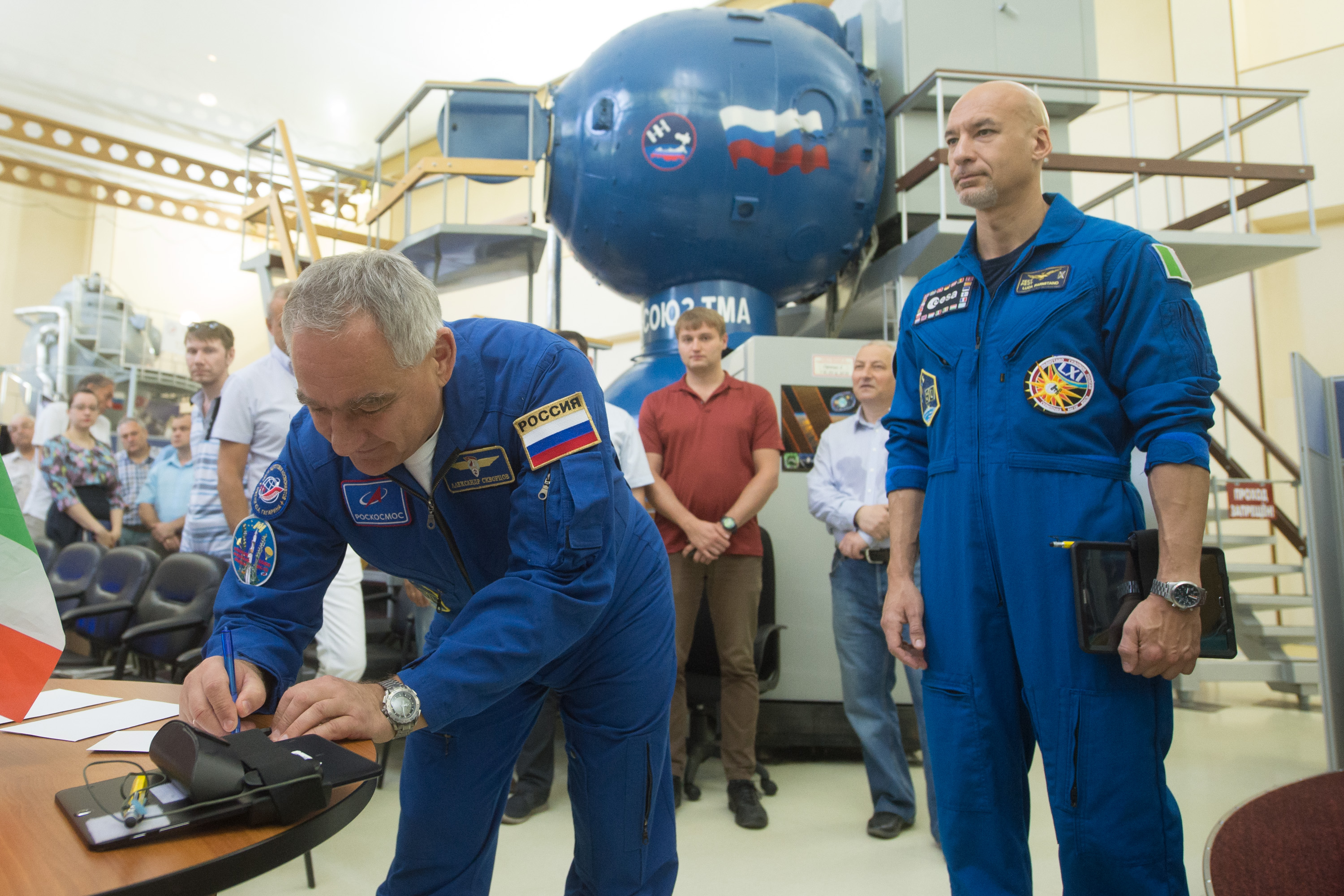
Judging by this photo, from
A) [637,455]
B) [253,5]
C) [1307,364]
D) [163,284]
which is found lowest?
[637,455]

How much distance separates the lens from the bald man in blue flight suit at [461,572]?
1.06 meters

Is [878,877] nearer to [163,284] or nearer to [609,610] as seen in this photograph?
[609,610]

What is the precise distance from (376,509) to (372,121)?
1306cm

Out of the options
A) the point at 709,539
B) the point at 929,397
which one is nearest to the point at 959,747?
the point at 929,397

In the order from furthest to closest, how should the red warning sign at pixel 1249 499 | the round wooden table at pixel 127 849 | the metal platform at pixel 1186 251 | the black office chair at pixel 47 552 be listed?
the red warning sign at pixel 1249 499 → the black office chair at pixel 47 552 → the metal platform at pixel 1186 251 → the round wooden table at pixel 127 849

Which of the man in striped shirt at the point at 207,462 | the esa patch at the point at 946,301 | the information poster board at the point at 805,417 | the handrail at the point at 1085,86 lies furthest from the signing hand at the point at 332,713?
the handrail at the point at 1085,86

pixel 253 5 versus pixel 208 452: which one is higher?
pixel 253 5

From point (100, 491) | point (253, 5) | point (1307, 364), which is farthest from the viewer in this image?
point (253, 5)

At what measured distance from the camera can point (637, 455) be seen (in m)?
3.10

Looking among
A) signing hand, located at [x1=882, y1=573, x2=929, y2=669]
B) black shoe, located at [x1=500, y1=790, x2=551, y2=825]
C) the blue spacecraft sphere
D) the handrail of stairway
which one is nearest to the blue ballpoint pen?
signing hand, located at [x1=882, y1=573, x2=929, y2=669]

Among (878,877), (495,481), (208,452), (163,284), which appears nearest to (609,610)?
(495,481)

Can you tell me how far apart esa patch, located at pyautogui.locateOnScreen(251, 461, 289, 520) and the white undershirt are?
208 millimetres

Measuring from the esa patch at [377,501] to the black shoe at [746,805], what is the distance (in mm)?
2056

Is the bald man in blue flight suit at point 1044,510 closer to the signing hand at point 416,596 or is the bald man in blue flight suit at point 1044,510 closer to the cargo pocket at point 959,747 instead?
the cargo pocket at point 959,747
